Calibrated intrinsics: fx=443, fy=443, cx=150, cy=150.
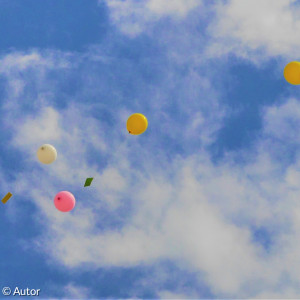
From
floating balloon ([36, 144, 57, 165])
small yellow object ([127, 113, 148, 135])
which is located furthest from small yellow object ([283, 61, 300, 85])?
floating balloon ([36, 144, 57, 165])

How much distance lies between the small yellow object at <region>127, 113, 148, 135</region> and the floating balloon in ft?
11.3

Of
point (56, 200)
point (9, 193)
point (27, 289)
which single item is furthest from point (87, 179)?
point (27, 289)

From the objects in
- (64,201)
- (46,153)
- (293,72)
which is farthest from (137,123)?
(293,72)

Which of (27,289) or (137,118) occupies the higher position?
(137,118)

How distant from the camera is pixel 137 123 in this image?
62.6 ft

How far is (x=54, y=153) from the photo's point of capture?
18578 mm

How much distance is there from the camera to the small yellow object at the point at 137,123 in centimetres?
1909

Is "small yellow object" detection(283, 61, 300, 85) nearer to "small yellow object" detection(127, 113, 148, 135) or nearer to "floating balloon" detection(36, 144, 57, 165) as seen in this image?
"small yellow object" detection(127, 113, 148, 135)

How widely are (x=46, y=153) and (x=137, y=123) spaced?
4.03m

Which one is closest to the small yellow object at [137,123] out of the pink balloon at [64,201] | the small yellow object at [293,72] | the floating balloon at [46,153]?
the floating balloon at [46,153]

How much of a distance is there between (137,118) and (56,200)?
4.85 metres

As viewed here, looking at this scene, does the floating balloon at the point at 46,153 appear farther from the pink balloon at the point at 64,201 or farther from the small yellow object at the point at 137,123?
the small yellow object at the point at 137,123

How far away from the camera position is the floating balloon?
60.3ft

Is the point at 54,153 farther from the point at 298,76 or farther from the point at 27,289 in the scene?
the point at 298,76
